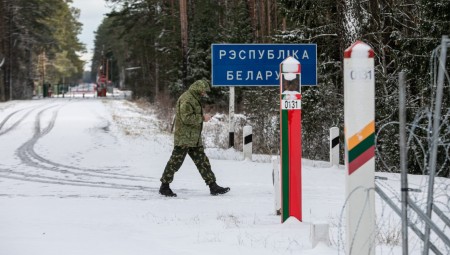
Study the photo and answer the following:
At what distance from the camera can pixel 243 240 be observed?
6020mm

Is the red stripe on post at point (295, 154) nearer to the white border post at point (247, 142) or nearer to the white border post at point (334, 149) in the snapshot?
the white border post at point (334, 149)

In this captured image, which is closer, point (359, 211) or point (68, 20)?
point (359, 211)

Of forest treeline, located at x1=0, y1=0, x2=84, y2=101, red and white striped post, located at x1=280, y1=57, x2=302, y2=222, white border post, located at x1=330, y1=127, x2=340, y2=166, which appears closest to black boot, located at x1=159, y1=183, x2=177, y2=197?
red and white striped post, located at x1=280, y1=57, x2=302, y2=222

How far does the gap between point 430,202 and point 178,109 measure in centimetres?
631

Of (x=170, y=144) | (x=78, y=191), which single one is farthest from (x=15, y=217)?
(x=170, y=144)

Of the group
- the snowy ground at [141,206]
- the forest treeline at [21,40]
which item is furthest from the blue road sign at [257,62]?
the forest treeline at [21,40]

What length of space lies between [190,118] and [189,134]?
0.83 ft

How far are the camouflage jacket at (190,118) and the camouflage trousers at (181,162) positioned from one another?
0.13 m

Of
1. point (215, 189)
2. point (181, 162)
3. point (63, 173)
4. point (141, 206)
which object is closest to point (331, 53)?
point (63, 173)

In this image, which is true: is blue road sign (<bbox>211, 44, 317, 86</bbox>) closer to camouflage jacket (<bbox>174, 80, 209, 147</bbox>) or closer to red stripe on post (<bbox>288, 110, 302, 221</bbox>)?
camouflage jacket (<bbox>174, 80, 209, 147</bbox>)

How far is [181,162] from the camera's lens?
9469mm

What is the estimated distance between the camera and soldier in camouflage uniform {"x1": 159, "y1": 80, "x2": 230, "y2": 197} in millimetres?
9328

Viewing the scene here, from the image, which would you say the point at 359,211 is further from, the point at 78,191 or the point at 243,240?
the point at 78,191

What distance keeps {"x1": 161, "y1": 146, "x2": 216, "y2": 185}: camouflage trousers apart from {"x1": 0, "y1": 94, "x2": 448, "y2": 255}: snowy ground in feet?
1.09
